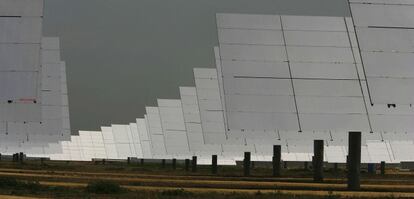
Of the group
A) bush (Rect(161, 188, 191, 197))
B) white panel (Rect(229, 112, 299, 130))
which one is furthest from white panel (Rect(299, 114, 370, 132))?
bush (Rect(161, 188, 191, 197))

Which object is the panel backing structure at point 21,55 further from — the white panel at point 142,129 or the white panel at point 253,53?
the white panel at point 142,129

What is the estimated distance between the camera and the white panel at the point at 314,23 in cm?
4459

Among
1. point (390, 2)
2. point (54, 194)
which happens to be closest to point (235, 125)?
point (390, 2)

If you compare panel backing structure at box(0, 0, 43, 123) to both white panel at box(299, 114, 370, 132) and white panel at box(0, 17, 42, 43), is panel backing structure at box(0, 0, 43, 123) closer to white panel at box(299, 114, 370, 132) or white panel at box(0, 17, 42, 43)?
white panel at box(0, 17, 42, 43)

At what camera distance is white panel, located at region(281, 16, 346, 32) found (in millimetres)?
44594

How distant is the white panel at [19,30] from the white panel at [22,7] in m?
0.39

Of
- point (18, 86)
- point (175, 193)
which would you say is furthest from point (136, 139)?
point (175, 193)

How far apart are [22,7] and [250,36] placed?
40.7 ft

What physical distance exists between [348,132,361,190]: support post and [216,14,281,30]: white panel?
38.0ft

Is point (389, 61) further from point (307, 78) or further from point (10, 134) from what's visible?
point (10, 134)

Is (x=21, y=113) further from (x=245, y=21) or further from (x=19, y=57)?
(x=245, y=21)

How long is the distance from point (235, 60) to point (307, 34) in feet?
13.2

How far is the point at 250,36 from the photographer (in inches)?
1777

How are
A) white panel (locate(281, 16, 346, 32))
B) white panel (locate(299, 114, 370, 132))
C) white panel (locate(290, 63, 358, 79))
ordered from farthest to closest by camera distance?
white panel (locate(281, 16, 346, 32)), white panel (locate(290, 63, 358, 79)), white panel (locate(299, 114, 370, 132))
